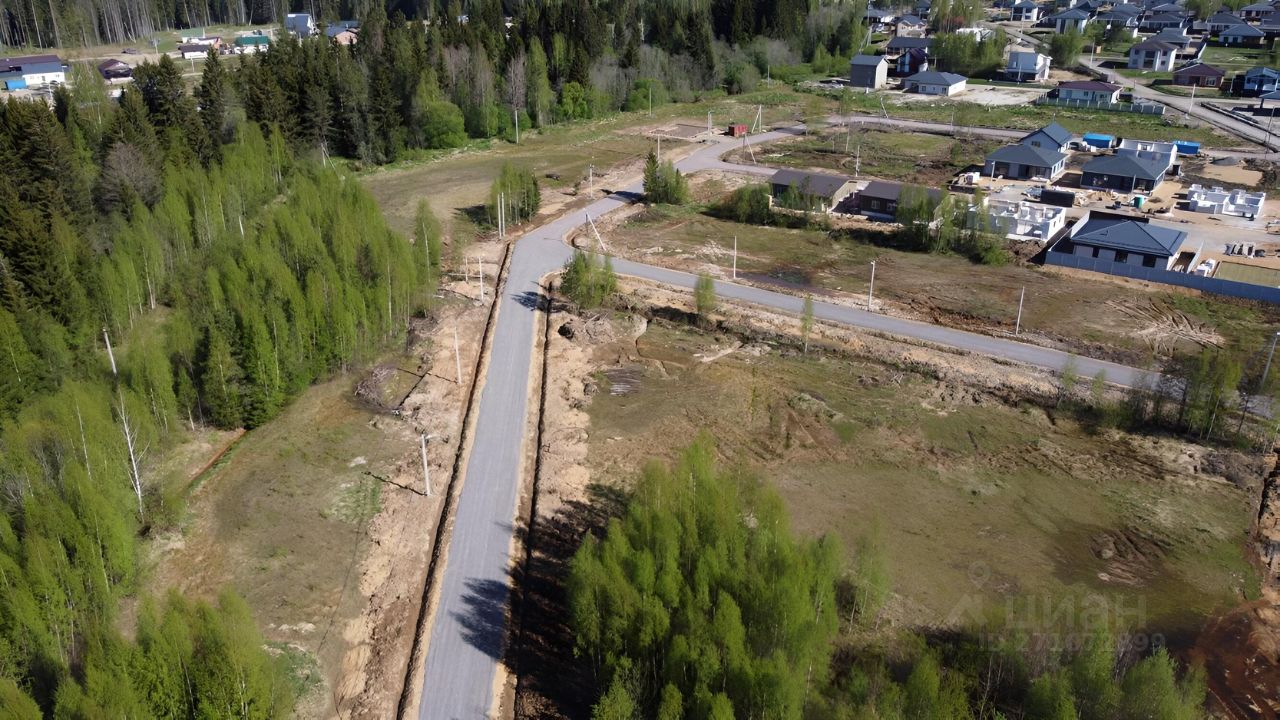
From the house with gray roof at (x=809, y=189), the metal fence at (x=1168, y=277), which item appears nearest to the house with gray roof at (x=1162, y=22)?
the house with gray roof at (x=809, y=189)

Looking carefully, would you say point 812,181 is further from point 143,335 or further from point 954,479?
point 143,335

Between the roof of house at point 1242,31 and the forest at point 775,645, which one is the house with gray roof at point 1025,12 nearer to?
the roof of house at point 1242,31

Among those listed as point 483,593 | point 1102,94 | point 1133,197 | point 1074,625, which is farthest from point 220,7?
point 1074,625

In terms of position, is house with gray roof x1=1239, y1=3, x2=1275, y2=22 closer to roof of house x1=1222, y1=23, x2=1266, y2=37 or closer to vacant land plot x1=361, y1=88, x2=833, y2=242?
roof of house x1=1222, y1=23, x2=1266, y2=37

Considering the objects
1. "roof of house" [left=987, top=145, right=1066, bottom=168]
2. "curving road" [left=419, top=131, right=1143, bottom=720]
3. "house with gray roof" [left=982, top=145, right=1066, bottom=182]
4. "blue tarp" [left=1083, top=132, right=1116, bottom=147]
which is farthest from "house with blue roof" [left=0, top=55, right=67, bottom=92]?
"blue tarp" [left=1083, top=132, right=1116, bottom=147]

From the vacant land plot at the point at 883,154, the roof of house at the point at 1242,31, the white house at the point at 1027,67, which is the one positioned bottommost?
the vacant land plot at the point at 883,154

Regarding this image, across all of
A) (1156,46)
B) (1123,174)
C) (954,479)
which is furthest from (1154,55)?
(954,479)

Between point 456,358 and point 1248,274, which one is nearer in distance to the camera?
point 456,358
